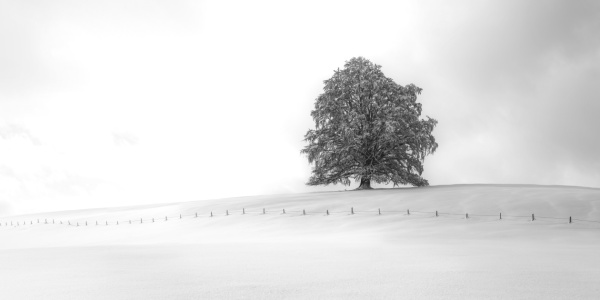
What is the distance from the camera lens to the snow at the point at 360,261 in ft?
35.7

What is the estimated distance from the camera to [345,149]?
48031mm

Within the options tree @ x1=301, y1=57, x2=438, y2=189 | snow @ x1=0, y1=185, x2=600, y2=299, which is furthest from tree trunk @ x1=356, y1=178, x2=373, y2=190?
snow @ x1=0, y1=185, x2=600, y2=299

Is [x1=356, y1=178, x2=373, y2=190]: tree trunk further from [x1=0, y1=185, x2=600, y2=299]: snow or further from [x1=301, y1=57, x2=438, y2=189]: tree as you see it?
[x1=0, y1=185, x2=600, y2=299]: snow

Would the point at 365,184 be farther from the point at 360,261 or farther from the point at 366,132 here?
the point at 360,261

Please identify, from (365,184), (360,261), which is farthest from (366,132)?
(360,261)

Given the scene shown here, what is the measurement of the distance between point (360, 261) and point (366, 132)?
33625mm

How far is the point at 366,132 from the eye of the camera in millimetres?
48281

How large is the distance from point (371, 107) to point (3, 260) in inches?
1462

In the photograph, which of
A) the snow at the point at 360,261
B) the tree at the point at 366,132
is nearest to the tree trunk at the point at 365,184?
the tree at the point at 366,132

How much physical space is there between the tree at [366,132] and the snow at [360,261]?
12010 mm

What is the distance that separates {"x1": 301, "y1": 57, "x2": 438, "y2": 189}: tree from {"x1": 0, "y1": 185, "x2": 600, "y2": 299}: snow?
39.4 feet

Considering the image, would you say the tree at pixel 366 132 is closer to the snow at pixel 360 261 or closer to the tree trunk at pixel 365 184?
the tree trunk at pixel 365 184

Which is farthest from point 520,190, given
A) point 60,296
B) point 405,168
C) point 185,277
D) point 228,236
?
point 60,296

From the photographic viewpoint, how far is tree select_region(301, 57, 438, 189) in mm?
48312
